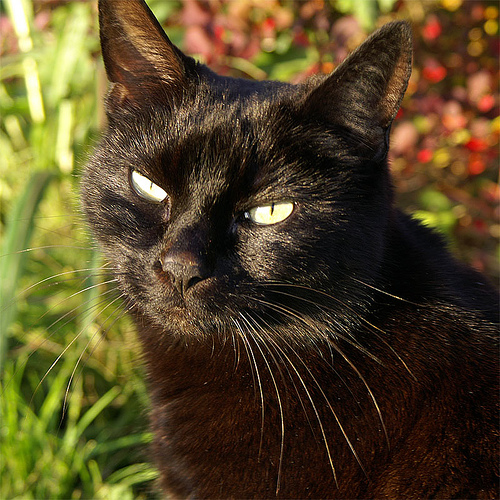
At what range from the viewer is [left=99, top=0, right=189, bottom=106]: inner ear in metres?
1.20

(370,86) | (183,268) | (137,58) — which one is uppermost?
(137,58)

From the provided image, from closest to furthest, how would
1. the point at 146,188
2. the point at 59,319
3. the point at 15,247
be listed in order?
1. the point at 146,188
2. the point at 59,319
3. the point at 15,247

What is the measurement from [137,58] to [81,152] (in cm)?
67

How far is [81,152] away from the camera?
188cm

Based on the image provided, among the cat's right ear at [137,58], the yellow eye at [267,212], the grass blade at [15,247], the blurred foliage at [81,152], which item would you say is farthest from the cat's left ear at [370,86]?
the grass blade at [15,247]

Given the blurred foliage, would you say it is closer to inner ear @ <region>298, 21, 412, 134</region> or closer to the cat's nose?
the cat's nose

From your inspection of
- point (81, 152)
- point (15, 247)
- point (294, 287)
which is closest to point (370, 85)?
point (294, 287)

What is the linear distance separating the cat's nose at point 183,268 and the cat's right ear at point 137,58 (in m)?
0.39

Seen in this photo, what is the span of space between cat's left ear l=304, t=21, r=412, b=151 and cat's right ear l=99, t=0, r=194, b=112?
32 centimetres

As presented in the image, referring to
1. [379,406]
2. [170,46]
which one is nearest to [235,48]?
[170,46]

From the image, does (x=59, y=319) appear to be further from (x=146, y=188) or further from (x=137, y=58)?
(x=137, y=58)

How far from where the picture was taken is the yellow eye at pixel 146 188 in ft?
3.89

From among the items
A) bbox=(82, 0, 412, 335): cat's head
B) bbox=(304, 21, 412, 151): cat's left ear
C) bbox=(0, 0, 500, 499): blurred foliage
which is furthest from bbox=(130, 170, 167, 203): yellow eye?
bbox=(0, 0, 500, 499): blurred foliage

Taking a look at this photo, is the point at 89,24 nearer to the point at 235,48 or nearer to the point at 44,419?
the point at 235,48
